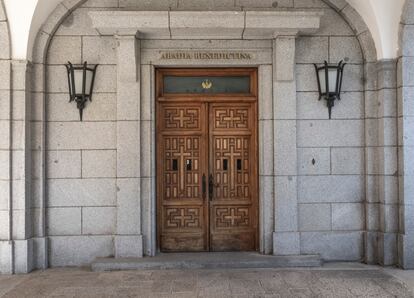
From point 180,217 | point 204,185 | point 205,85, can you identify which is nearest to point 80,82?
point 205,85

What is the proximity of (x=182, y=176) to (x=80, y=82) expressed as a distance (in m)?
2.23

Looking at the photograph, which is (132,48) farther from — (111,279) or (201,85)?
(111,279)

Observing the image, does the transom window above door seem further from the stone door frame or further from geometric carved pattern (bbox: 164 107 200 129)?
geometric carved pattern (bbox: 164 107 200 129)

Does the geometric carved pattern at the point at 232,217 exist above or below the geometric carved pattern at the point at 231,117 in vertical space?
below

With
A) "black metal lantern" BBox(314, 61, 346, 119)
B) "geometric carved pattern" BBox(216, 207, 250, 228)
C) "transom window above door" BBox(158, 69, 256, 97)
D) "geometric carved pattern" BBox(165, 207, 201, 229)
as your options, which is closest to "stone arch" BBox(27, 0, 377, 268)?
"black metal lantern" BBox(314, 61, 346, 119)

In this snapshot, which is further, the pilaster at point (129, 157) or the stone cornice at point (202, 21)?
the pilaster at point (129, 157)

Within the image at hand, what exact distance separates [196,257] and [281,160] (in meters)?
2.06

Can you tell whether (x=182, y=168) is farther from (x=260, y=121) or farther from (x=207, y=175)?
(x=260, y=121)

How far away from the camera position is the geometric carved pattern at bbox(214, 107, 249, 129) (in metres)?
7.13

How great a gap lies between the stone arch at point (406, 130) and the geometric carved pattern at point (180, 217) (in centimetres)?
324

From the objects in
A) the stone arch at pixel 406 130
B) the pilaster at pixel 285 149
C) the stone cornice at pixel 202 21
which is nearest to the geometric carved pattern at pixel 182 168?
the pilaster at pixel 285 149

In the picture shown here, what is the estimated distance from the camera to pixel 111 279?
616 cm

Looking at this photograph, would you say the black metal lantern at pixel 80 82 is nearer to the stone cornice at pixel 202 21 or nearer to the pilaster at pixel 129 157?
the pilaster at pixel 129 157

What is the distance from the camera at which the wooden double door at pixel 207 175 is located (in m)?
7.12
